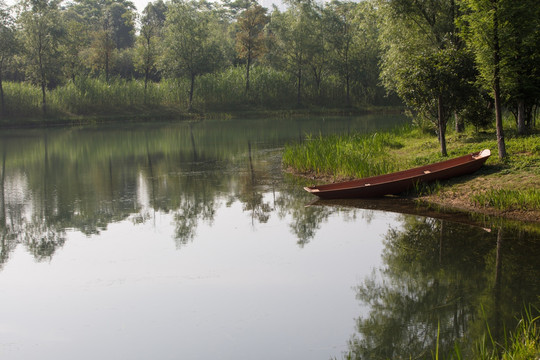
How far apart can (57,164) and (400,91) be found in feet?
45.1

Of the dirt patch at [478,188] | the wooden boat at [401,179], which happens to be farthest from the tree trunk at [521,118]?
the dirt patch at [478,188]

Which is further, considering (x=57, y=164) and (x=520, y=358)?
(x=57, y=164)

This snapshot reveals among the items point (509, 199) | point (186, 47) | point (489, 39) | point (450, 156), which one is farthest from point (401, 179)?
point (186, 47)

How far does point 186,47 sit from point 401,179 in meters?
37.5

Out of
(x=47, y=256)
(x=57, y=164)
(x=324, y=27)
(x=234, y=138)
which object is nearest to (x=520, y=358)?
(x=47, y=256)

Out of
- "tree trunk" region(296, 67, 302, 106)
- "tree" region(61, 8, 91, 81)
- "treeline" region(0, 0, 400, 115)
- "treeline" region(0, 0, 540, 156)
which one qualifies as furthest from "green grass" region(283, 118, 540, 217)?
"tree" region(61, 8, 91, 81)

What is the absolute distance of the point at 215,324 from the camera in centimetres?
767

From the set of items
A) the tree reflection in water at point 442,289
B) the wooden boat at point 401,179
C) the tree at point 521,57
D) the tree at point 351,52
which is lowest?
the tree reflection in water at point 442,289

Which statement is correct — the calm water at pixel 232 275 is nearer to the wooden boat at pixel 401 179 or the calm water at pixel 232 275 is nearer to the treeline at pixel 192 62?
the wooden boat at pixel 401 179

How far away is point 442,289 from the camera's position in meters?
8.62

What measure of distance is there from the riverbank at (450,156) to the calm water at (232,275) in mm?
711

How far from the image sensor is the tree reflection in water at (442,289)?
7027mm

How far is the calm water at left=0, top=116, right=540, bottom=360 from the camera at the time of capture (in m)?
7.26

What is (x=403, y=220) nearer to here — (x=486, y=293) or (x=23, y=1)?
(x=486, y=293)
